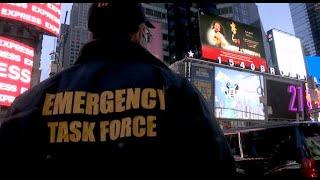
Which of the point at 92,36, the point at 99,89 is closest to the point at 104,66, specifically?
the point at 99,89

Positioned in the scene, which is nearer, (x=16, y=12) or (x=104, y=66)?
(x=104, y=66)

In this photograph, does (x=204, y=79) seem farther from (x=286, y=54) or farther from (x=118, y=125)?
(x=118, y=125)

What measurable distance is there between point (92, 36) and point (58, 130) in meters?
0.52

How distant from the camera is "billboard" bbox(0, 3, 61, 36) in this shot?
18.9m

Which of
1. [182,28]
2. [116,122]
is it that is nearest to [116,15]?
[116,122]

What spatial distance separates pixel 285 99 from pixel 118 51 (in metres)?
23.0

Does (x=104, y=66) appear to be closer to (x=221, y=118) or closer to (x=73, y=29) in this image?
(x=221, y=118)

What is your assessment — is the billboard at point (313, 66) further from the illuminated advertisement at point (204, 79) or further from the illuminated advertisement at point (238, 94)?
the illuminated advertisement at point (204, 79)

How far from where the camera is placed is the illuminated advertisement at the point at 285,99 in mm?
22178

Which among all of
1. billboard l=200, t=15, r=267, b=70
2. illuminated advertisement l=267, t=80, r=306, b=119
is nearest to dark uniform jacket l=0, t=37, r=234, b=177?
billboard l=200, t=15, r=267, b=70

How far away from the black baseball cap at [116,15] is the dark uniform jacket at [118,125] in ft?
0.40

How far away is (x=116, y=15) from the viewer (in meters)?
1.61

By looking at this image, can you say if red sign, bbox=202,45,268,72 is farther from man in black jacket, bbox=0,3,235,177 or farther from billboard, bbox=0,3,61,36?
man in black jacket, bbox=0,3,235,177

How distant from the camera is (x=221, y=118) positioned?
19203 mm
